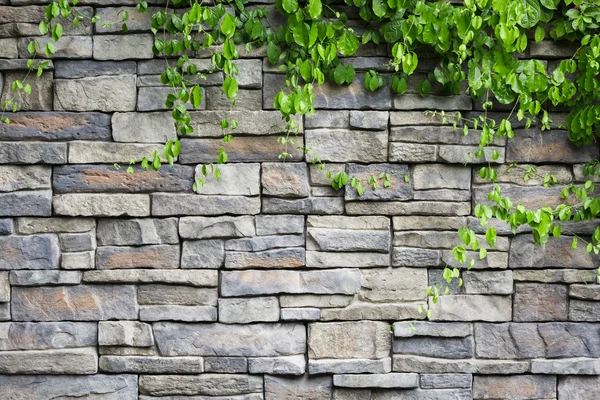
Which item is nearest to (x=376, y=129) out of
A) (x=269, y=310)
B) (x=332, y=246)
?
(x=332, y=246)

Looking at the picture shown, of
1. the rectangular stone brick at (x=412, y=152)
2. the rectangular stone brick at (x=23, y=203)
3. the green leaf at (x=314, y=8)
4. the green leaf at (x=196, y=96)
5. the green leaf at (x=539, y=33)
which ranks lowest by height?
the rectangular stone brick at (x=23, y=203)

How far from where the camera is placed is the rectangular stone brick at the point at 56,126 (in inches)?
83.4

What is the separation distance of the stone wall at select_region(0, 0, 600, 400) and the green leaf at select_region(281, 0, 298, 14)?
0.17 m

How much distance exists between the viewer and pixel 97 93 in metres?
2.11

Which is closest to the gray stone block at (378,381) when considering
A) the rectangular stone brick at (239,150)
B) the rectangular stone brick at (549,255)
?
the rectangular stone brick at (549,255)

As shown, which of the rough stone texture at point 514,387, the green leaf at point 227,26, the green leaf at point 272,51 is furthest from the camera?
the rough stone texture at point 514,387

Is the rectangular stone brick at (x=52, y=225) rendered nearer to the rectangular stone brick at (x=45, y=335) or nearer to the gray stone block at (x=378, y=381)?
the rectangular stone brick at (x=45, y=335)

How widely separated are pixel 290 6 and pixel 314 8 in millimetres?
84

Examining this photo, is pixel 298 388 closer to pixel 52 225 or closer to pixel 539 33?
pixel 52 225

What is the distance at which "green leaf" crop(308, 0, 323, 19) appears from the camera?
1.99 m

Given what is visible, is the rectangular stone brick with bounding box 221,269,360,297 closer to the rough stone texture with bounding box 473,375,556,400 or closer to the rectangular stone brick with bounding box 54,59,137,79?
the rough stone texture with bounding box 473,375,556,400

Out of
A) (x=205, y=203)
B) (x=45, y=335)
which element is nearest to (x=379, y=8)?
(x=205, y=203)

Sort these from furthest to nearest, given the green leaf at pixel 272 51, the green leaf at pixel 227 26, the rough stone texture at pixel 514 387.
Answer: the rough stone texture at pixel 514 387 < the green leaf at pixel 272 51 < the green leaf at pixel 227 26

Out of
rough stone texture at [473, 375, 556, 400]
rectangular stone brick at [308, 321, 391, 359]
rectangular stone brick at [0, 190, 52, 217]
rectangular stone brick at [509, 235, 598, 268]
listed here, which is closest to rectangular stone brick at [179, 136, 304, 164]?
rectangular stone brick at [0, 190, 52, 217]
